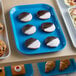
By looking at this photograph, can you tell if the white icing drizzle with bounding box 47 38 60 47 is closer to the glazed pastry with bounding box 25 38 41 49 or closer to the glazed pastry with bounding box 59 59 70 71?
the glazed pastry with bounding box 25 38 41 49

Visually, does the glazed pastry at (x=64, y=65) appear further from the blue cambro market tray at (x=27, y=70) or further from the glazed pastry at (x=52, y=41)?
the glazed pastry at (x=52, y=41)

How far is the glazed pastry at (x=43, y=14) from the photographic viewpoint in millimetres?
1019

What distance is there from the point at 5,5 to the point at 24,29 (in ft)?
0.60

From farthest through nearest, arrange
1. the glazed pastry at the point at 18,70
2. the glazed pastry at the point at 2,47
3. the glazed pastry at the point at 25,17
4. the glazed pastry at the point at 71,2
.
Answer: the glazed pastry at the point at 18,70 → the glazed pastry at the point at 71,2 → the glazed pastry at the point at 25,17 → the glazed pastry at the point at 2,47

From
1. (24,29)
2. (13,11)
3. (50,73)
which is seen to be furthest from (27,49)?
(50,73)

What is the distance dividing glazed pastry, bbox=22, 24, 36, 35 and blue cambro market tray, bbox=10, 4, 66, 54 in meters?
0.02

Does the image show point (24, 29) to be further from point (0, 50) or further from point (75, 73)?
point (75, 73)

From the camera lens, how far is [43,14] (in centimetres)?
103

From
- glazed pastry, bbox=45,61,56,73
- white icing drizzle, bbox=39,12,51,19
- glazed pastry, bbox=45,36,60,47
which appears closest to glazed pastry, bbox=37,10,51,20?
white icing drizzle, bbox=39,12,51,19

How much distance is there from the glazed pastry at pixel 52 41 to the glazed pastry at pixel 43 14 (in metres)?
0.12

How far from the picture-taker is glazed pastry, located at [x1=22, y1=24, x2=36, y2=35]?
37.7 inches

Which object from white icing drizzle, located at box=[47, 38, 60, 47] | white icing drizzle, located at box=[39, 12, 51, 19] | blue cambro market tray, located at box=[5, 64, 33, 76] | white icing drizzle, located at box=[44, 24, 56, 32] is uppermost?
white icing drizzle, located at box=[39, 12, 51, 19]

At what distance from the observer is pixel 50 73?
4.24 feet

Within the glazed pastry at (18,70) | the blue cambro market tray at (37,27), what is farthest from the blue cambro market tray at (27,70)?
the blue cambro market tray at (37,27)
